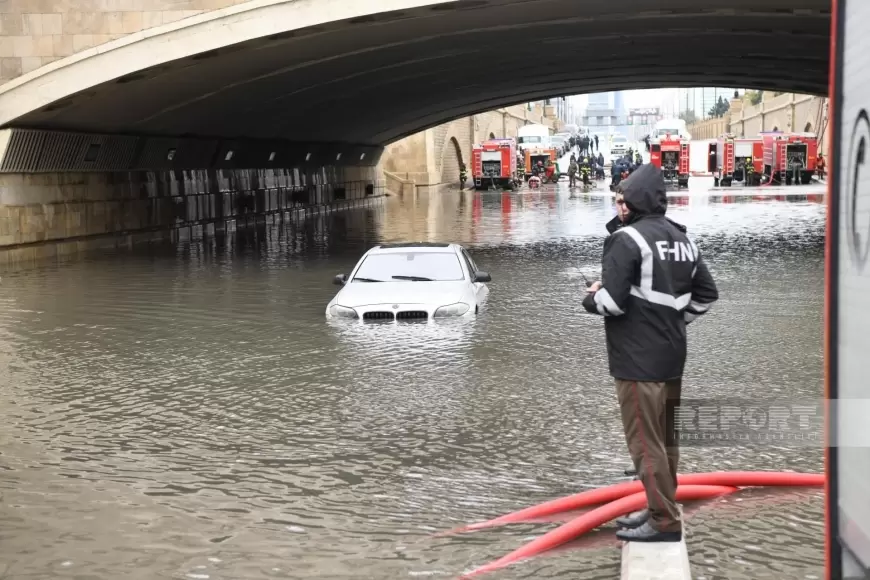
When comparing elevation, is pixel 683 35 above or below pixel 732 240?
above

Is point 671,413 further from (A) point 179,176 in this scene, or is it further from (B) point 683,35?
(A) point 179,176

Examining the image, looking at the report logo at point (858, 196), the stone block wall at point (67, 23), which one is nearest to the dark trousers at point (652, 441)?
the report logo at point (858, 196)

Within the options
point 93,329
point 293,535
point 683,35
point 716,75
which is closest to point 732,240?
point 683,35

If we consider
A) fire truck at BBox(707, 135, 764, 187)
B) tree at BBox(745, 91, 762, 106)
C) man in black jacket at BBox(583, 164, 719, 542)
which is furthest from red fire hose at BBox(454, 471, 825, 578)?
Answer: tree at BBox(745, 91, 762, 106)

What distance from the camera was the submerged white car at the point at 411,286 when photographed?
13.6m

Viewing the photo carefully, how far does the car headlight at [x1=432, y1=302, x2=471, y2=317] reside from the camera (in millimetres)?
13664

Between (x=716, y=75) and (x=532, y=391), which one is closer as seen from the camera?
(x=532, y=391)

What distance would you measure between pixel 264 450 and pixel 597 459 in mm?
2140

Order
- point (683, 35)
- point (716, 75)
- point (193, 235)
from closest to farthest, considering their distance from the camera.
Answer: point (683, 35) → point (193, 235) → point (716, 75)

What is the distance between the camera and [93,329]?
13852mm

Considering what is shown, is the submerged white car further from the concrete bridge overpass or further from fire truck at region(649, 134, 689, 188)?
fire truck at region(649, 134, 689, 188)

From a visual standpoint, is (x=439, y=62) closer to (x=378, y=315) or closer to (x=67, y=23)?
(x=67, y=23)

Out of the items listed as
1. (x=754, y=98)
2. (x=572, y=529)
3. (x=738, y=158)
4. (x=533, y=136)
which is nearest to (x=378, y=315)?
(x=572, y=529)

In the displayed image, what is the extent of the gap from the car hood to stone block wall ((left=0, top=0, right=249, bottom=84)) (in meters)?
8.29
